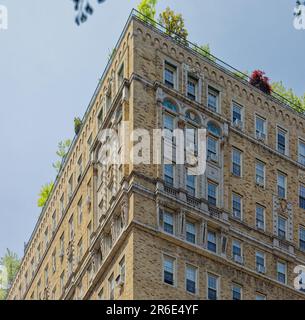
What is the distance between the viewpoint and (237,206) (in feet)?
253

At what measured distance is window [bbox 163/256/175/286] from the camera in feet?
230

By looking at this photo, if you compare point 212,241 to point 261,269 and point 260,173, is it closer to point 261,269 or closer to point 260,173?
point 261,269

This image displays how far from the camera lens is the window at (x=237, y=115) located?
79875mm

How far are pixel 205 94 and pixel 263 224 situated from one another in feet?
27.9

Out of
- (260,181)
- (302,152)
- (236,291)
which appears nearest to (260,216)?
(260,181)

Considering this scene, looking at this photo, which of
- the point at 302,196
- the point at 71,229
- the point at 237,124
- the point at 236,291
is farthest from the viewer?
the point at 71,229

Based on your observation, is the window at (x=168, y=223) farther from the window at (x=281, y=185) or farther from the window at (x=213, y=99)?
the window at (x=281, y=185)

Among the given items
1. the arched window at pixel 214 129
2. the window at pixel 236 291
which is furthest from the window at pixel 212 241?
the arched window at pixel 214 129

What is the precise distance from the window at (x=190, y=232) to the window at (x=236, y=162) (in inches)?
226

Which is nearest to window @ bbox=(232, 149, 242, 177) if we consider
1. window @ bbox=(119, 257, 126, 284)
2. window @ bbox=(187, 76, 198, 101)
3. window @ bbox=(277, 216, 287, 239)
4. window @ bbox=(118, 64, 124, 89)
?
window @ bbox=(277, 216, 287, 239)

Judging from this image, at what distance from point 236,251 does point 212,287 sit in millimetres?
3805
